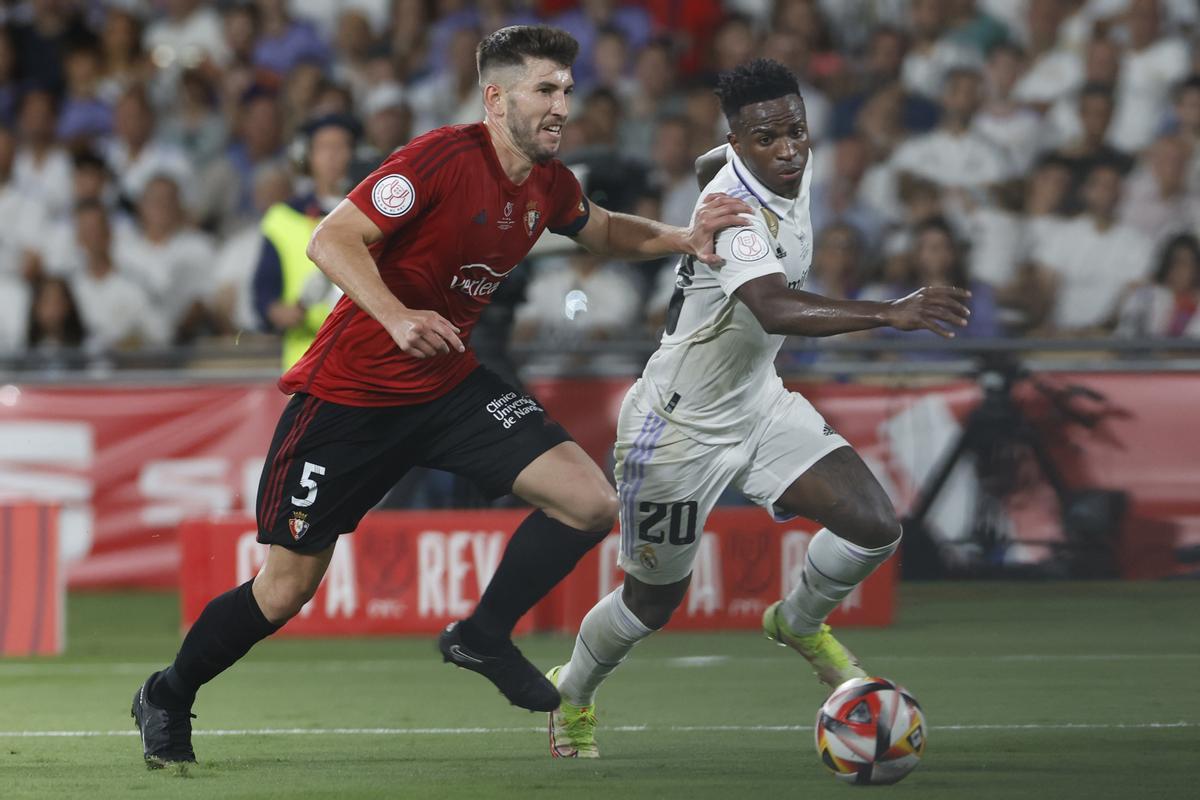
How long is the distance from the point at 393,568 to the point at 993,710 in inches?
145

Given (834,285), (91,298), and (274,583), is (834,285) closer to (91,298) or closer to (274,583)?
(91,298)

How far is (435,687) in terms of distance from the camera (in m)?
8.46

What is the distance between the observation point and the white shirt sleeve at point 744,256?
6242mm

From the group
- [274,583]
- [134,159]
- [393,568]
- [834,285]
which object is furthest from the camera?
[134,159]

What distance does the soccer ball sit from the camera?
567cm

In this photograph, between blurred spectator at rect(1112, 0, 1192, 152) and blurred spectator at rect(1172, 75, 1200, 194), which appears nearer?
blurred spectator at rect(1172, 75, 1200, 194)

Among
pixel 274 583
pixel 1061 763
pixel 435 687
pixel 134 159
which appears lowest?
pixel 435 687

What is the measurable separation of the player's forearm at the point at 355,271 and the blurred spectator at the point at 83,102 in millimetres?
9402

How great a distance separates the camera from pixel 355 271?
18.6 feet

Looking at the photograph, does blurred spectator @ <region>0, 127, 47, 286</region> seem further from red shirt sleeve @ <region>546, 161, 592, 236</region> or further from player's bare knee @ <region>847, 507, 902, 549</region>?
player's bare knee @ <region>847, 507, 902, 549</region>

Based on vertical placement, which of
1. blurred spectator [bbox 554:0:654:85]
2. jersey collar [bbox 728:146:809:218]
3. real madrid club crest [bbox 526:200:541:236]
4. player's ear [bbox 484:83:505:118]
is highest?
blurred spectator [bbox 554:0:654:85]

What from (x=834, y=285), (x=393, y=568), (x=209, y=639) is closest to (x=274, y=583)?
(x=209, y=639)

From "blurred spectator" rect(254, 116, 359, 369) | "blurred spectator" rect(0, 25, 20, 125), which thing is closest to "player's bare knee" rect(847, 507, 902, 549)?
"blurred spectator" rect(254, 116, 359, 369)

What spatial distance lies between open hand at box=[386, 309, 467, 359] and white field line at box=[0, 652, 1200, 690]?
12.3 feet
